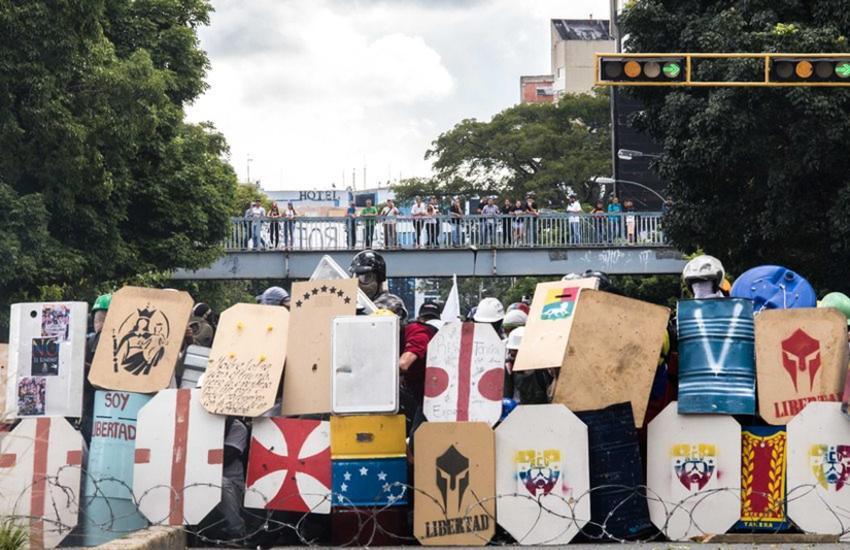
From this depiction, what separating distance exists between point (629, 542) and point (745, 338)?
1547 mm

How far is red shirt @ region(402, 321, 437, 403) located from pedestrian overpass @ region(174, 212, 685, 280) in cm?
3937

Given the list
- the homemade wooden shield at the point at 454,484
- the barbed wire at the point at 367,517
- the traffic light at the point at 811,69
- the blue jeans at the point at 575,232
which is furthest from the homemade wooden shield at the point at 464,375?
the blue jeans at the point at 575,232

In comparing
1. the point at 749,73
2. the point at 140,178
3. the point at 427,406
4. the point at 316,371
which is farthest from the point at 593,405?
the point at 140,178

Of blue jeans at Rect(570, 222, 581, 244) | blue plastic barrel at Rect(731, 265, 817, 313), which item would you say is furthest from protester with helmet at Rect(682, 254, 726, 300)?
blue jeans at Rect(570, 222, 581, 244)

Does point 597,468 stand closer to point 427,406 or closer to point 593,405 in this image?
point 593,405

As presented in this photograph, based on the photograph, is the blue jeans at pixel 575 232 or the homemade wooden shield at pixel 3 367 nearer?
the homemade wooden shield at pixel 3 367

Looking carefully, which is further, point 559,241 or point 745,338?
point 559,241

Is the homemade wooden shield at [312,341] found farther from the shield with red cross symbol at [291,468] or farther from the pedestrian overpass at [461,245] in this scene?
the pedestrian overpass at [461,245]

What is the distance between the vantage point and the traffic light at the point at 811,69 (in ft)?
67.4

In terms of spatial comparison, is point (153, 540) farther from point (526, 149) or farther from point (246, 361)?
point (526, 149)

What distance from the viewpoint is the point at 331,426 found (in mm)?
11094

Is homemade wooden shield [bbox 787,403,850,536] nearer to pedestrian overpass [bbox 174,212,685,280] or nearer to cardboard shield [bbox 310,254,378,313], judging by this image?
cardboard shield [bbox 310,254,378,313]

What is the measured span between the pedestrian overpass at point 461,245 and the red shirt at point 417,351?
39.4m

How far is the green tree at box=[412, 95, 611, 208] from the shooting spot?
7512 cm
